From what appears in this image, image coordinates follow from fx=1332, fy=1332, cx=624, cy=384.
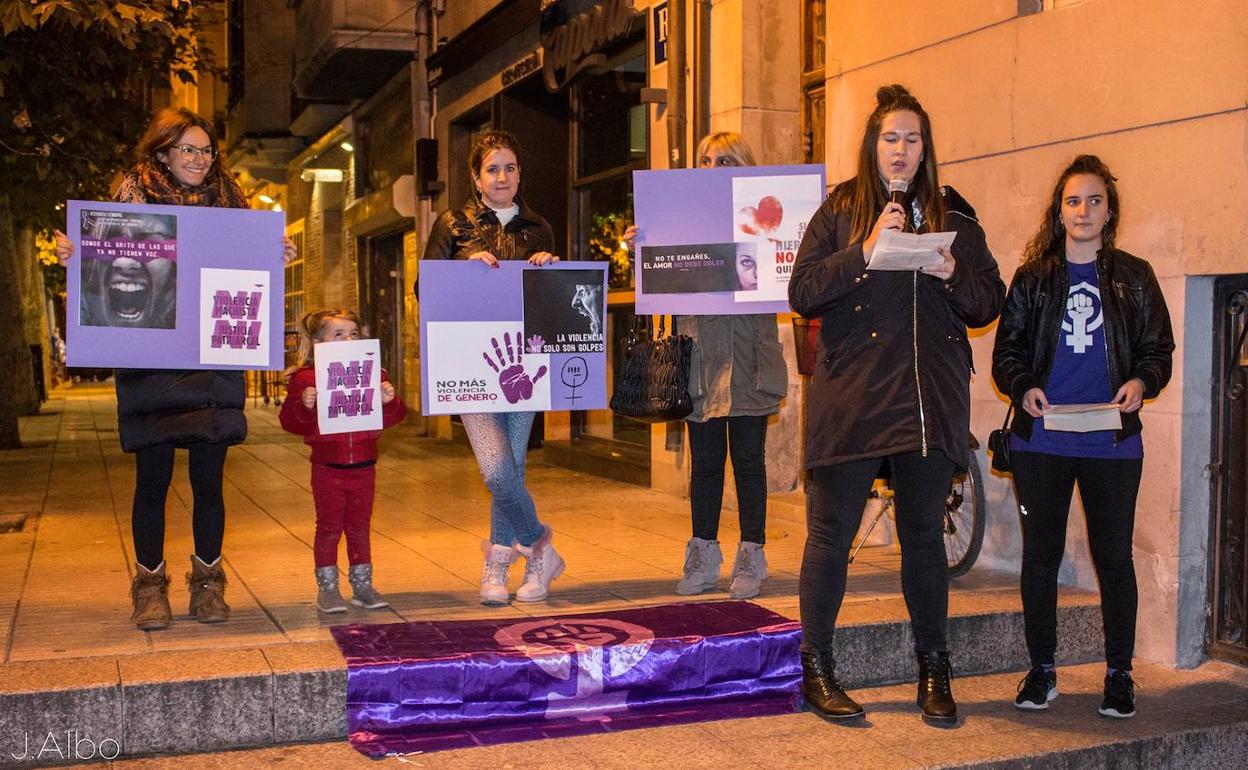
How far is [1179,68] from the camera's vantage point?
18.5 ft

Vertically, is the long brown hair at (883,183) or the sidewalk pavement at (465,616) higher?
the long brown hair at (883,183)

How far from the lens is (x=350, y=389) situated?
557 cm

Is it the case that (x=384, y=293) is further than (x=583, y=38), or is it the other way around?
(x=384, y=293)

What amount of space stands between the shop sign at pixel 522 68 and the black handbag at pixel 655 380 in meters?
6.90

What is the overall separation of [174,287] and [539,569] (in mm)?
1981

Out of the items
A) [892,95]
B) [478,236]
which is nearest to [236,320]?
[478,236]

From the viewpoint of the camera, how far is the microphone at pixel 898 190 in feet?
15.3

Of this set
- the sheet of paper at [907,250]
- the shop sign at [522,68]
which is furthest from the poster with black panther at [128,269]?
the shop sign at [522,68]

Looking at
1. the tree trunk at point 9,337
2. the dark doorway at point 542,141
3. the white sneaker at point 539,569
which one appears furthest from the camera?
the tree trunk at point 9,337

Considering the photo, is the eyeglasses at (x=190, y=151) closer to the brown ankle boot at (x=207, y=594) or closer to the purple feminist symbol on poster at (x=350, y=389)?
the purple feminist symbol on poster at (x=350, y=389)

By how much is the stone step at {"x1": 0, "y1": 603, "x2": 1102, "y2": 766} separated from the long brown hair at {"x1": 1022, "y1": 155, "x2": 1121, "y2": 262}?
10.2ft

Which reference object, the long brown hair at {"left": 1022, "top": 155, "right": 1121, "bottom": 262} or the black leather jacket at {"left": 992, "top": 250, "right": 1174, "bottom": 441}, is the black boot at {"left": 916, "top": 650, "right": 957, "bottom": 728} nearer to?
the black leather jacket at {"left": 992, "top": 250, "right": 1174, "bottom": 441}

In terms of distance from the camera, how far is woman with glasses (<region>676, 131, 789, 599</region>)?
590 cm

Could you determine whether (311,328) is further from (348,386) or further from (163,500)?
(163,500)
